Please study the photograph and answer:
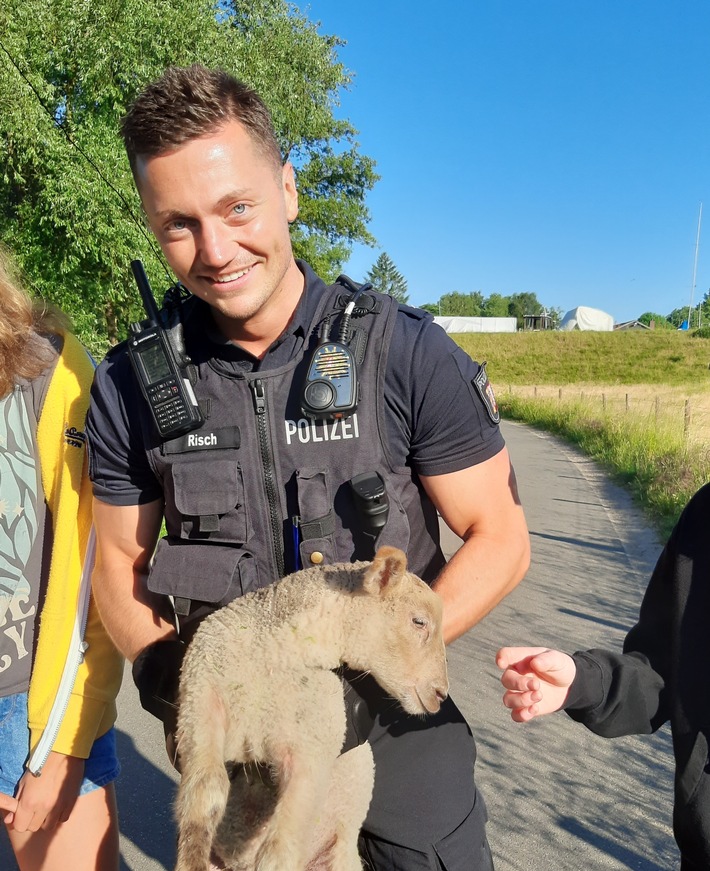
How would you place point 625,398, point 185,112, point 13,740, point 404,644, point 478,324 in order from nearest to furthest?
point 404,644 < point 185,112 < point 13,740 < point 625,398 < point 478,324

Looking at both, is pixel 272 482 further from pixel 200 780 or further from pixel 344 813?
pixel 344 813

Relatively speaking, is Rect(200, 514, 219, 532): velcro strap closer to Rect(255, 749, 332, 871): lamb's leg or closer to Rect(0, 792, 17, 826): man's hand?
Rect(255, 749, 332, 871): lamb's leg

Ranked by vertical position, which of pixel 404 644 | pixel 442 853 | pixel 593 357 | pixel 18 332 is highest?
pixel 593 357

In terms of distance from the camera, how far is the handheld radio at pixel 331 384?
6.77 feet

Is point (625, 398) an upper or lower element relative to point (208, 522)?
lower

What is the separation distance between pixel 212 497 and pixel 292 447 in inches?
10.9

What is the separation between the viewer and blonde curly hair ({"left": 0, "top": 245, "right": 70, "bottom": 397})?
2.48 m

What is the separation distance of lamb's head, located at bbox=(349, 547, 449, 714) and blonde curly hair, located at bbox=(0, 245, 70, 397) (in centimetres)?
147

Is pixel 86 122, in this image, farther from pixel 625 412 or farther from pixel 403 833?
pixel 625 412

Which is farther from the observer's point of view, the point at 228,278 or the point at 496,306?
the point at 496,306

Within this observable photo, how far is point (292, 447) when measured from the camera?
2.15 m

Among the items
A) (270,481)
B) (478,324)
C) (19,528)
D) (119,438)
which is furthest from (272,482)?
(478,324)

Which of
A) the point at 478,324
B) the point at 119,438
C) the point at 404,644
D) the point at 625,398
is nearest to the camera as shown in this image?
the point at 404,644

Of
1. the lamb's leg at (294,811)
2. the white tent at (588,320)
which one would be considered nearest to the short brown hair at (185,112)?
the lamb's leg at (294,811)
